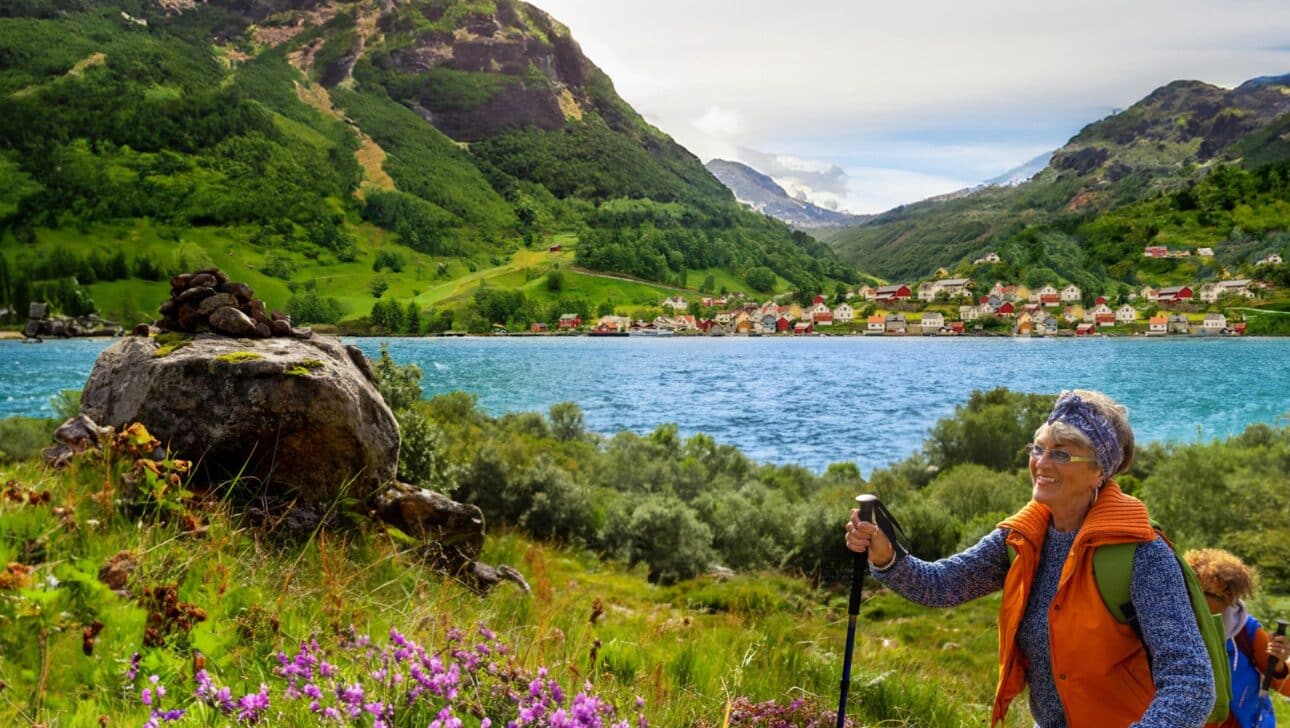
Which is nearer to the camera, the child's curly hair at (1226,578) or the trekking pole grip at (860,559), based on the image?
the trekking pole grip at (860,559)

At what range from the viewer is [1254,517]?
54.2ft

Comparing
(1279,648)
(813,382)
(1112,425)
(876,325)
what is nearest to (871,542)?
(1112,425)

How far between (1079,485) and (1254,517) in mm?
19287

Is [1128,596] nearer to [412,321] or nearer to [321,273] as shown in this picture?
[412,321]

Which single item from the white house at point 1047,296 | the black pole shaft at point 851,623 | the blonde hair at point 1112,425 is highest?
the white house at point 1047,296

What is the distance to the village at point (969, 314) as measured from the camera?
13700cm

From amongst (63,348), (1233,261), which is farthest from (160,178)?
(1233,261)

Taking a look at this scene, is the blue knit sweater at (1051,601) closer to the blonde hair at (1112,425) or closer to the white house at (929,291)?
the blonde hair at (1112,425)

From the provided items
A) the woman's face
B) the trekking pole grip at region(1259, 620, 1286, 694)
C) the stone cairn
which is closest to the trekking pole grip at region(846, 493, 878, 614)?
the woman's face

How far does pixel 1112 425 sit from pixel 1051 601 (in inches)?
29.2

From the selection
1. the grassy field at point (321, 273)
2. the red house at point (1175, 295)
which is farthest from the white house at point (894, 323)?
the grassy field at point (321, 273)

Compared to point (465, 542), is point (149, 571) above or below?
above

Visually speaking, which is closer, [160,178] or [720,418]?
[720,418]

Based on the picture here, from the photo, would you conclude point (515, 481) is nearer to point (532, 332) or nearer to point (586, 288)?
point (532, 332)
